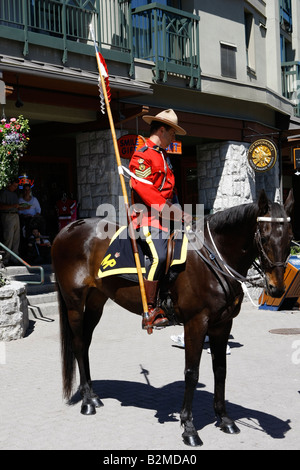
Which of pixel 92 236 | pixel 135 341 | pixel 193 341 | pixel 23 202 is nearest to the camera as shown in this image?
pixel 193 341

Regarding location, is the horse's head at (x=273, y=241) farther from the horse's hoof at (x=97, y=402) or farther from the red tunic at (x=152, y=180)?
the horse's hoof at (x=97, y=402)

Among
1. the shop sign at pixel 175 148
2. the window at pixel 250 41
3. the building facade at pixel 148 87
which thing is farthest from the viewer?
the window at pixel 250 41

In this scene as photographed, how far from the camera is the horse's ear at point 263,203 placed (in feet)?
15.9

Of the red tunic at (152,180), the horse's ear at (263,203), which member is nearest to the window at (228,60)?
the red tunic at (152,180)

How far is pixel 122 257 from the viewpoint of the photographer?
5.54m

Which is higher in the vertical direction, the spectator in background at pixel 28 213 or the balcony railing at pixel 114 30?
the balcony railing at pixel 114 30

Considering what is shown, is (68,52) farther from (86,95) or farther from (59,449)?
(59,449)

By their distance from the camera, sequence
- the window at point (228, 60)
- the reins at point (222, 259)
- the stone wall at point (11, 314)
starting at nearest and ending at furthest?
the reins at point (222, 259)
the stone wall at point (11, 314)
the window at point (228, 60)

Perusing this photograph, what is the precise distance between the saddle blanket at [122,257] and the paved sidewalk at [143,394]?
1.42 metres

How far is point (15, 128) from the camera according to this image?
989 centimetres

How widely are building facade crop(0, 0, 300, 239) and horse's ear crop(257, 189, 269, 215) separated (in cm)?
756

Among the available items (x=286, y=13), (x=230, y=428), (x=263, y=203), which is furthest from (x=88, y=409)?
(x=286, y=13)

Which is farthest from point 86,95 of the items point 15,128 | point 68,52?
point 15,128

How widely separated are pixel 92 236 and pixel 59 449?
7.30 ft
